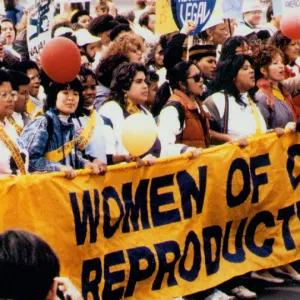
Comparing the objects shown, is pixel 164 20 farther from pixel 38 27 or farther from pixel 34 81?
pixel 34 81

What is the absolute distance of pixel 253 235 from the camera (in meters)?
8.80

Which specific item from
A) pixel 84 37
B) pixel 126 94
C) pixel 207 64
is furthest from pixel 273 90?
pixel 84 37

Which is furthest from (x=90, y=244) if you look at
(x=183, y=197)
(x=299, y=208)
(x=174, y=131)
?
(x=299, y=208)

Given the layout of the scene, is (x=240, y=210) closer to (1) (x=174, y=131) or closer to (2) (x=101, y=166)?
(1) (x=174, y=131)

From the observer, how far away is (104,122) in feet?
27.7

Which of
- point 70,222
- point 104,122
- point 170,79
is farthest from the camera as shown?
point 170,79

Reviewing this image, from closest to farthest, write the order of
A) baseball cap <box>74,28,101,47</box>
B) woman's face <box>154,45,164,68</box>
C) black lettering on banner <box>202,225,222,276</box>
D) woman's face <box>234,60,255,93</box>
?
black lettering on banner <box>202,225,222,276</box> → woman's face <box>234,60,255,93</box> → baseball cap <box>74,28,101,47</box> → woman's face <box>154,45,164,68</box>

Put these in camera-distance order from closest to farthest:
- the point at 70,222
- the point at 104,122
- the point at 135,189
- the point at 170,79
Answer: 1. the point at 70,222
2. the point at 135,189
3. the point at 104,122
4. the point at 170,79

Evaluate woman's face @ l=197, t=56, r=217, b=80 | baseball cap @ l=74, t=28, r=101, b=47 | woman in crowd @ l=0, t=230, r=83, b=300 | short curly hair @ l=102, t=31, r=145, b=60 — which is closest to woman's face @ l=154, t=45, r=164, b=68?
baseball cap @ l=74, t=28, r=101, b=47

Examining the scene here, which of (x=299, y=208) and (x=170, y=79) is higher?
(x=170, y=79)

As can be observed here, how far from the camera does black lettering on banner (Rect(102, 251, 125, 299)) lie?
7500 millimetres

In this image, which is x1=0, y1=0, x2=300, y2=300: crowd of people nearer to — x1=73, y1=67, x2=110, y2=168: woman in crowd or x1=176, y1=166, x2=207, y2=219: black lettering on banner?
x1=73, y1=67, x2=110, y2=168: woman in crowd

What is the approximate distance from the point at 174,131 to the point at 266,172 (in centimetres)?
80

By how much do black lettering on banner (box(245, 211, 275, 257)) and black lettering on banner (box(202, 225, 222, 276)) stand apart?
0.38 meters
